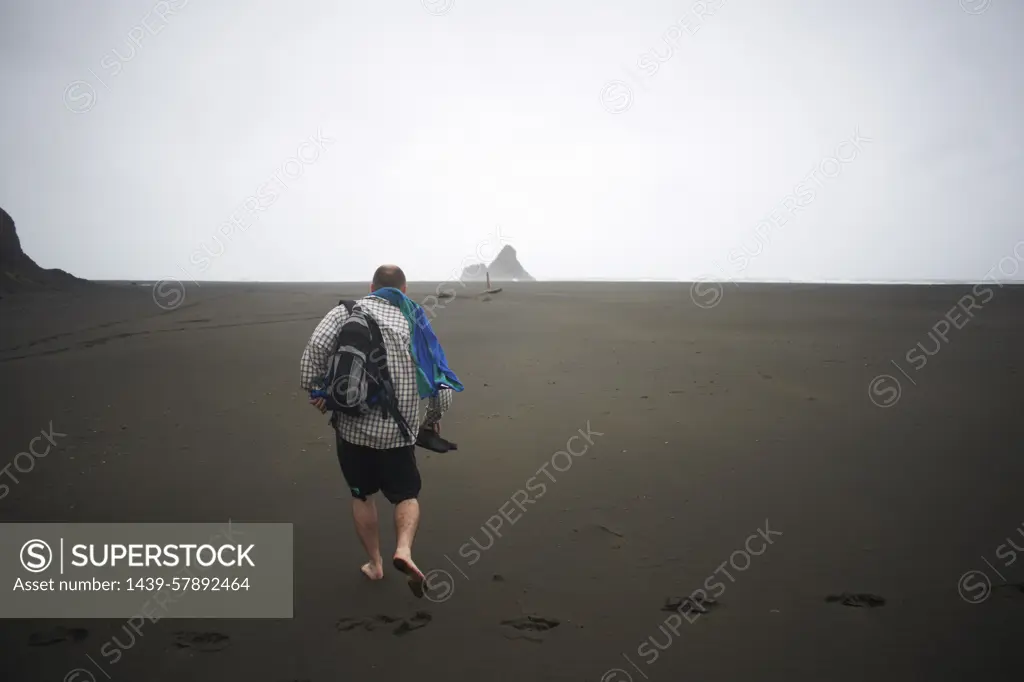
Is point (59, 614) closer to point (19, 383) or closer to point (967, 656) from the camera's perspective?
point (967, 656)

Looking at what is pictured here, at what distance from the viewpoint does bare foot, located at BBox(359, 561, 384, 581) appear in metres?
3.33

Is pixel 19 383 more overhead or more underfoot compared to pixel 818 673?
more overhead

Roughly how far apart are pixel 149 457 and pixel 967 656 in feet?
23.1

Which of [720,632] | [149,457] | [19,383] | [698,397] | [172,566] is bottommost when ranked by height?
[720,632]

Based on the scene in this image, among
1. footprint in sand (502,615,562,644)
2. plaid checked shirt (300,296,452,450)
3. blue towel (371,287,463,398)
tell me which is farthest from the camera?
blue towel (371,287,463,398)

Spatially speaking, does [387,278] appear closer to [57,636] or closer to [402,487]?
[402,487]

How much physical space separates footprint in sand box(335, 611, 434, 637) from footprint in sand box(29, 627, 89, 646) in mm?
1441

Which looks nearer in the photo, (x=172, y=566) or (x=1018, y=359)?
(x=172, y=566)

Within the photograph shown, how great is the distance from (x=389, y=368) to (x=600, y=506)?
2414 mm

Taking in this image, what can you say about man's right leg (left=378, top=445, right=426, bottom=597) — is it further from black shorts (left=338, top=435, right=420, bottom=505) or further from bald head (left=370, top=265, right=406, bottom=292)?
bald head (left=370, top=265, right=406, bottom=292)

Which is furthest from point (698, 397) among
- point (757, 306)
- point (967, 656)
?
point (757, 306)

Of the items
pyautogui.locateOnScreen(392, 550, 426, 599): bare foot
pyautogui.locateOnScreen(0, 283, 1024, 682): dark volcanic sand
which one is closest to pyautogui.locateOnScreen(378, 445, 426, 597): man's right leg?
pyautogui.locateOnScreen(392, 550, 426, 599): bare foot

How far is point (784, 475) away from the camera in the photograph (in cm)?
487

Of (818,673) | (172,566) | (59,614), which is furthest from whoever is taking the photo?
(172,566)
